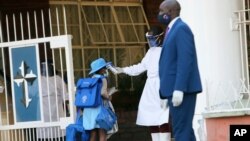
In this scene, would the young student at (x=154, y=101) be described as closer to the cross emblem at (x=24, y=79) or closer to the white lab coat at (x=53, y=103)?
the white lab coat at (x=53, y=103)

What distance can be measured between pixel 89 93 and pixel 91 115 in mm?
287

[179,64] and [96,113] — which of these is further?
[96,113]

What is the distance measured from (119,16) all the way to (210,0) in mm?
5644

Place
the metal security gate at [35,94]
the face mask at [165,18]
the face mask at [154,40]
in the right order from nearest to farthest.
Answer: the face mask at [165,18] → the metal security gate at [35,94] → the face mask at [154,40]

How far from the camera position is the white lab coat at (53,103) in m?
8.46

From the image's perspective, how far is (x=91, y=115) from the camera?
8.17 meters

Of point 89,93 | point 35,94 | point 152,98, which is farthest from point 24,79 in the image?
point 152,98

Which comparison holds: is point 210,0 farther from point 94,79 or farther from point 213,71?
point 94,79

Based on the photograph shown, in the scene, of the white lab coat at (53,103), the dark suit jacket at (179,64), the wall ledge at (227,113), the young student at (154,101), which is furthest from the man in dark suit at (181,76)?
the white lab coat at (53,103)

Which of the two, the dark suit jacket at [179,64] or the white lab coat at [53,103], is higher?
the dark suit jacket at [179,64]

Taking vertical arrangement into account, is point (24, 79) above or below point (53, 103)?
above

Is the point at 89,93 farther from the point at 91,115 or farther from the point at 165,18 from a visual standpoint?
the point at 165,18

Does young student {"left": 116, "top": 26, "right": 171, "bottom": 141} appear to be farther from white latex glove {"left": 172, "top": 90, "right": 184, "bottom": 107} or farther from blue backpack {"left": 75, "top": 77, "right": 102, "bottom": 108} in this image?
white latex glove {"left": 172, "top": 90, "right": 184, "bottom": 107}

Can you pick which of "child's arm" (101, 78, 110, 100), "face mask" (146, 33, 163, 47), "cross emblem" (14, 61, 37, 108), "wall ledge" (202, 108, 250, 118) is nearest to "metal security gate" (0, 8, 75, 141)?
"cross emblem" (14, 61, 37, 108)
